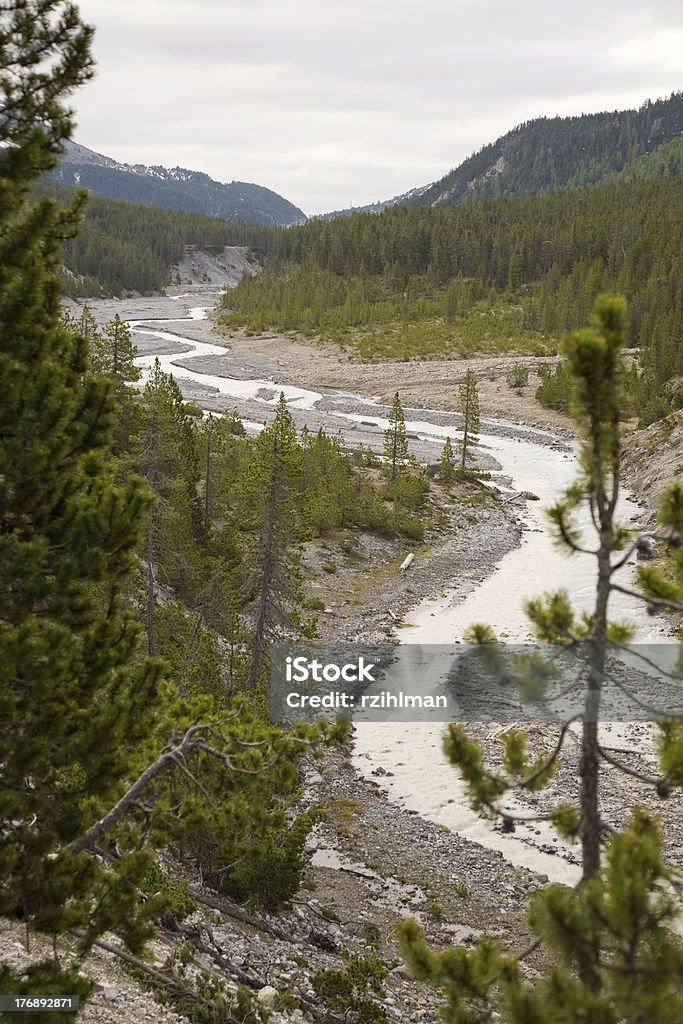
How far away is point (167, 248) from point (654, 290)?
427 feet

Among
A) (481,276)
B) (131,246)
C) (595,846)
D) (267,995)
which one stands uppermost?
(131,246)

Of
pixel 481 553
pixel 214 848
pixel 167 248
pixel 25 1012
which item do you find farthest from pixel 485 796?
pixel 167 248

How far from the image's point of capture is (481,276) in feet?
356

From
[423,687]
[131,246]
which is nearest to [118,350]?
[423,687]

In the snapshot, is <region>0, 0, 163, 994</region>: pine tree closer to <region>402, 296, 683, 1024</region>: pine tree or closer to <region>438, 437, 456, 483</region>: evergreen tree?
<region>402, 296, 683, 1024</region>: pine tree

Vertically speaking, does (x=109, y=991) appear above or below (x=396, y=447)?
below

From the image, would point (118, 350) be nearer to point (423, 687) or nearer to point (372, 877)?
point (423, 687)

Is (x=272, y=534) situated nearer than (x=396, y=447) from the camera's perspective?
Yes

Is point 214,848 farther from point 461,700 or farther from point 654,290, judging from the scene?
point 654,290

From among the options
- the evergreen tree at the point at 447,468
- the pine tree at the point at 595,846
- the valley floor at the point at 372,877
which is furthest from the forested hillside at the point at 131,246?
the pine tree at the point at 595,846

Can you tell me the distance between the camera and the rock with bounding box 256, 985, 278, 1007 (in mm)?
9514

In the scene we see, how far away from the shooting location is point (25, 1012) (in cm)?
627

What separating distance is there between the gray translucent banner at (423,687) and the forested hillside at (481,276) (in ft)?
117

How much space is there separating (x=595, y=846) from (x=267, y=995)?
5975mm
